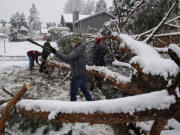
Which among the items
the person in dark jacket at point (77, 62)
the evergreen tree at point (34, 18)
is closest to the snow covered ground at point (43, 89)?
the person in dark jacket at point (77, 62)

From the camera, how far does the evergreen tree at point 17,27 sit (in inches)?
927

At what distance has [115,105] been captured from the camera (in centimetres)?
103

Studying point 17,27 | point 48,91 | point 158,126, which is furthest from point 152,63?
point 17,27

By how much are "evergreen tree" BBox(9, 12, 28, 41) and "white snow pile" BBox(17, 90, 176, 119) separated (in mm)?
26573

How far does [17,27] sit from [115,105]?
2964 centimetres

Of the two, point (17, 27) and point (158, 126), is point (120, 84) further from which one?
point (17, 27)

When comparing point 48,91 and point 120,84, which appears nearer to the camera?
point 120,84

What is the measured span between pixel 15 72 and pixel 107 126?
5.01 metres

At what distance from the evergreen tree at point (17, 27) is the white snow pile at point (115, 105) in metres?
26.6

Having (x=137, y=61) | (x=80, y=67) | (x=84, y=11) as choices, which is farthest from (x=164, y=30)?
(x=84, y=11)

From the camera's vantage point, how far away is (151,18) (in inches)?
275

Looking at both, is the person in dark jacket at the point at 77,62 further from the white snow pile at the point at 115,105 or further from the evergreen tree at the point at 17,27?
the evergreen tree at the point at 17,27

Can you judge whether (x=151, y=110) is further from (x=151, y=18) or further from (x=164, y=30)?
(x=164, y=30)

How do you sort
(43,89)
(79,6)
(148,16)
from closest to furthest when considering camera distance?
(43,89) < (148,16) < (79,6)
